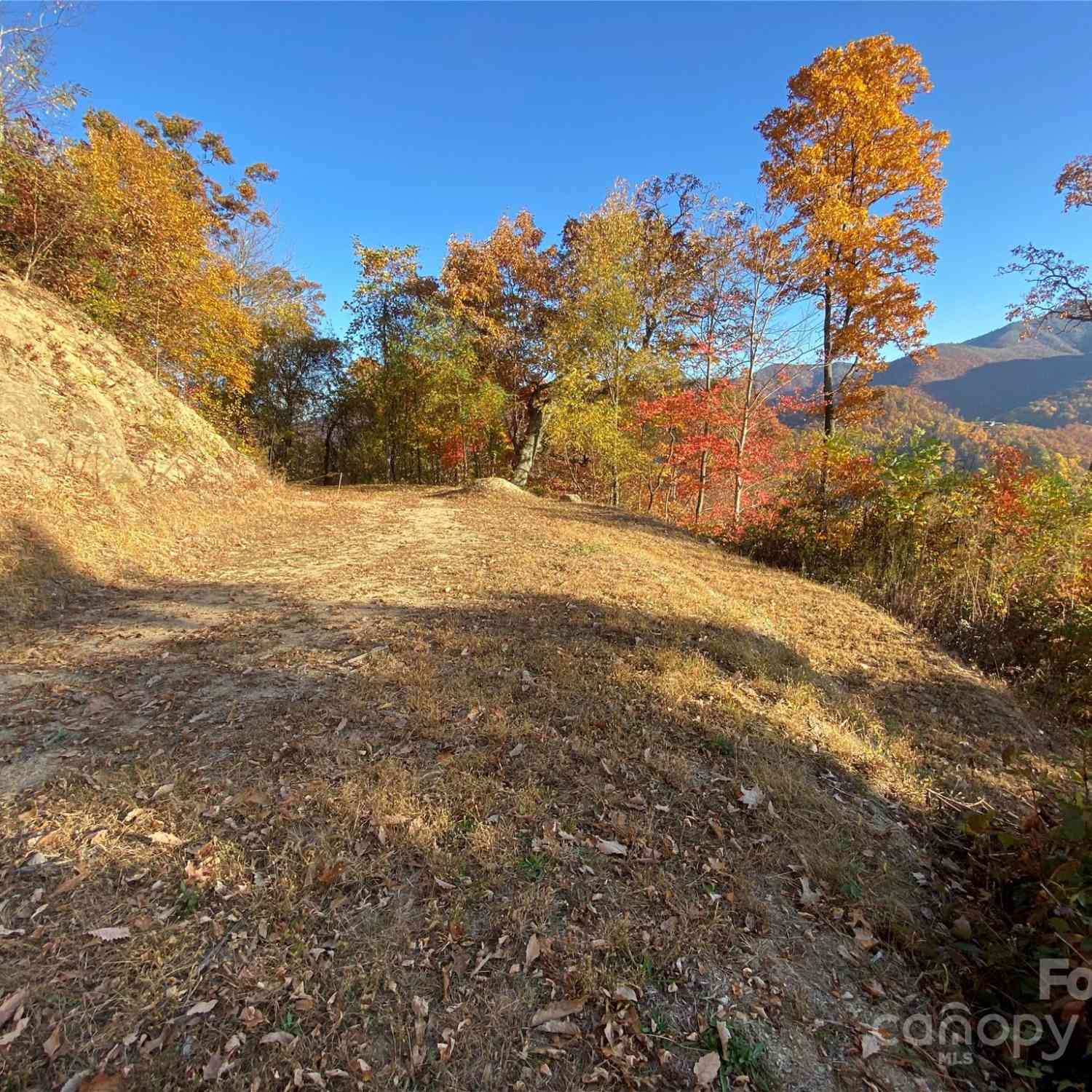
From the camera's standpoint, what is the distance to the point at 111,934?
6.59 feet

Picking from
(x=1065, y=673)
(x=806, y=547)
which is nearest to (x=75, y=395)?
(x=806, y=547)

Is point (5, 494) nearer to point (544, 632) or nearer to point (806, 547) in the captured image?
point (544, 632)

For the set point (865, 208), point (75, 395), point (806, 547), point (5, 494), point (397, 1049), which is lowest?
point (397, 1049)

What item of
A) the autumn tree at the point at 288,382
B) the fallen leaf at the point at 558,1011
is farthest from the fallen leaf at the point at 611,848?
the autumn tree at the point at 288,382

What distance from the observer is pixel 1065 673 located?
5.40 metres

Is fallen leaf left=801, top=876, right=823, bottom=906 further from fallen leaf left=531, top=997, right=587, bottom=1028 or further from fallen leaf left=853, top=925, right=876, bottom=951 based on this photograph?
fallen leaf left=531, top=997, right=587, bottom=1028

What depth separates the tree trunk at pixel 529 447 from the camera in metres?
18.5

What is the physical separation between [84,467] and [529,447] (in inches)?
538

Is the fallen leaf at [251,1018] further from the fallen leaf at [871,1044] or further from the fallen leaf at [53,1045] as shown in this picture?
the fallen leaf at [871,1044]

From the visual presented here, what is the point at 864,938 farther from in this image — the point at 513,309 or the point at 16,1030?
the point at 513,309

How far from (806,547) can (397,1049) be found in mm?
8714

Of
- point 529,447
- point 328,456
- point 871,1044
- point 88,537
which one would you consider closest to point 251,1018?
point 871,1044

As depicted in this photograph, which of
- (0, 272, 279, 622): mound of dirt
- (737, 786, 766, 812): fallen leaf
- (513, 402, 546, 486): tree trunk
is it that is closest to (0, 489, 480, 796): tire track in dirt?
(0, 272, 279, 622): mound of dirt

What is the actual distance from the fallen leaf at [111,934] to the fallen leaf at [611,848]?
2.02 metres
